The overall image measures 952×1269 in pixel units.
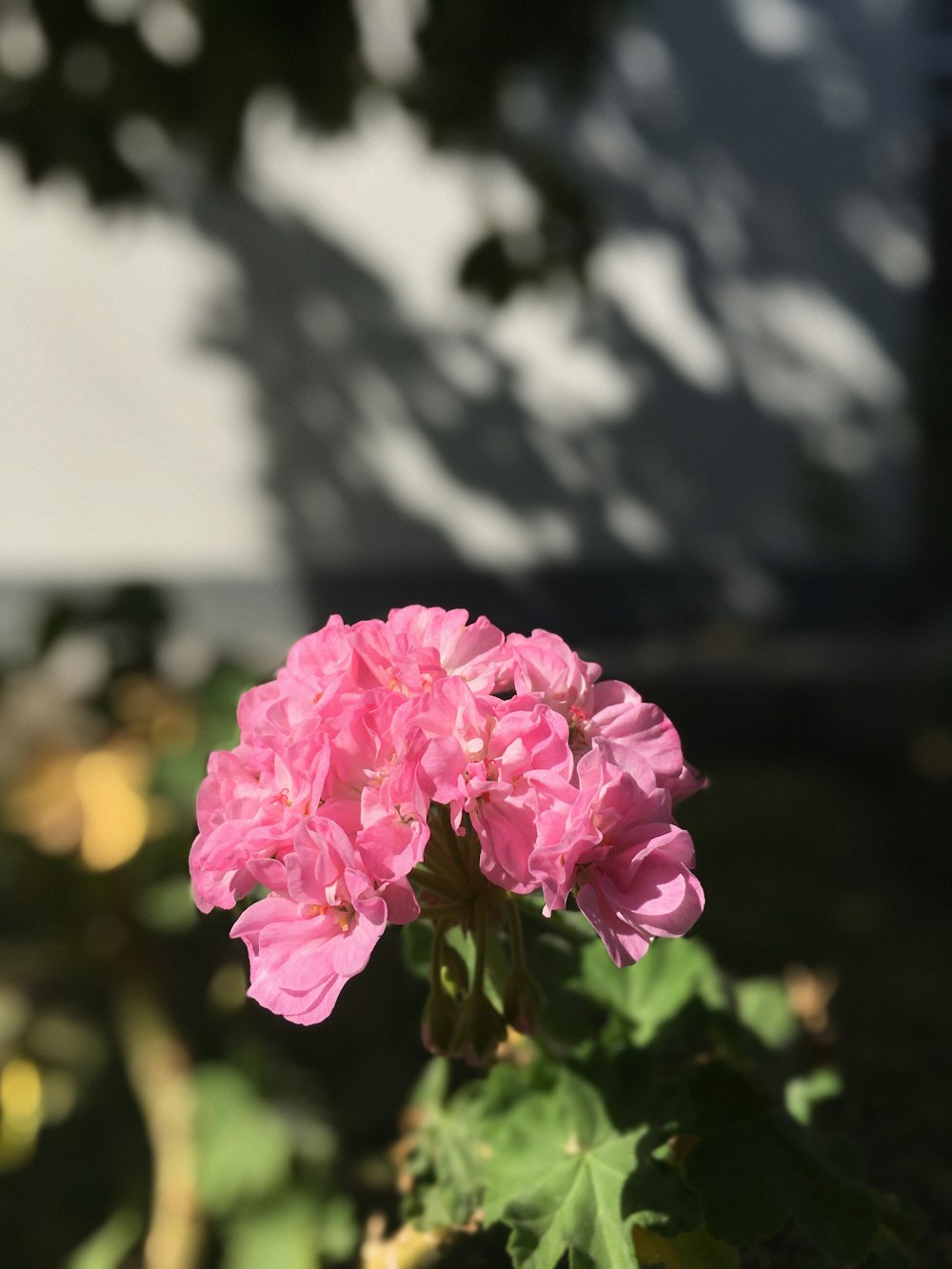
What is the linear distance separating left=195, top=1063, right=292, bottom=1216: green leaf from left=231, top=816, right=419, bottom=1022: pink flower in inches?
33.3

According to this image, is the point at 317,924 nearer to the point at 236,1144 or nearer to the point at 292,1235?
the point at 292,1235

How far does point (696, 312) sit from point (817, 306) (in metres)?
0.45

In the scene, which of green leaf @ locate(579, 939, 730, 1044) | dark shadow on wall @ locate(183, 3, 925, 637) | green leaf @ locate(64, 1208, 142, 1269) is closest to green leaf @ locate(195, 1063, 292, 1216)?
green leaf @ locate(64, 1208, 142, 1269)

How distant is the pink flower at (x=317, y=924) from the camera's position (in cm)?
58

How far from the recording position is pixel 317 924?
61cm

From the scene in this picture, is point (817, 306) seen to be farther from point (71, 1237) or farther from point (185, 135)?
point (71, 1237)

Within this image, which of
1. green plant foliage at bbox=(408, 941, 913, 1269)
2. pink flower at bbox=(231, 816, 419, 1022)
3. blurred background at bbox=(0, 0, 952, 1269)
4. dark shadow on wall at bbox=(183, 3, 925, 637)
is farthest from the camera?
dark shadow on wall at bbox=(183, 3, 925, 637)

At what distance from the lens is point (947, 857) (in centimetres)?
252

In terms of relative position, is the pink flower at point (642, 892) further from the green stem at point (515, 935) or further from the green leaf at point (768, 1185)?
the green leaf at point (768, 1185)

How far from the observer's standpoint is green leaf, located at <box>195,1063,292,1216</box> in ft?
4.50

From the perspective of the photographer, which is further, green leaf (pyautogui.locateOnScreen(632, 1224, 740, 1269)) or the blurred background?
the blurred background

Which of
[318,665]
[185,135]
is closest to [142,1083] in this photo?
[318,665]

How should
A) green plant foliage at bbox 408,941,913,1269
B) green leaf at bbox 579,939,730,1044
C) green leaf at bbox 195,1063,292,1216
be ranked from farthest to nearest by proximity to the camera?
green leaf at bbox 195,1063,292,1216, green leaf at bbox 579,939,730,1044, green plant foliage at bbox 408,941,913,1269

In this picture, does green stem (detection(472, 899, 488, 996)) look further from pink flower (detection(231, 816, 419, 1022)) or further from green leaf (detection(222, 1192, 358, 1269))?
green leaf (detection(222, 1192, 358, 1269))
